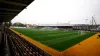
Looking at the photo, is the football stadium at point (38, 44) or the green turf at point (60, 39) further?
the green turf at point (60, 39)

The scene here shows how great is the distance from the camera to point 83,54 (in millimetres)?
12680

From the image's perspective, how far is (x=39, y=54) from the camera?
845 centimetres

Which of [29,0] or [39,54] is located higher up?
[29,0]

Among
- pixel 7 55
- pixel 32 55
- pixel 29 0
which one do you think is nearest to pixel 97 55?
pixel 32 55

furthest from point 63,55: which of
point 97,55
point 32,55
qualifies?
point 32,55

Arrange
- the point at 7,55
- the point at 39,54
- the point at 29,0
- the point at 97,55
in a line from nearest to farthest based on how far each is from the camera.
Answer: the point at 39,54 → the point at 29,0 → the point at 97,55 → the point at 7,55

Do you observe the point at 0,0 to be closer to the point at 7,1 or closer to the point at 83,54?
the point at 7,1

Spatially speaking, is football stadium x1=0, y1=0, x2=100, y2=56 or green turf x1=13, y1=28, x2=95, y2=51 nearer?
football stadium x1=0, y1=0, x2=100, y2=56

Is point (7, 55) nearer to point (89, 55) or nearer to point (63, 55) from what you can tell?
point (63, 55)

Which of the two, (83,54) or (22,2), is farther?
(83,54)

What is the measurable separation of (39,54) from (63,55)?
470 cm

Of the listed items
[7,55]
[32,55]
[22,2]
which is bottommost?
[7,55]

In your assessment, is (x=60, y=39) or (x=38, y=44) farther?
(x=60, y=39)

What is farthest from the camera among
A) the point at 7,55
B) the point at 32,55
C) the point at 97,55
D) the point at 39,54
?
the point at 7,55
